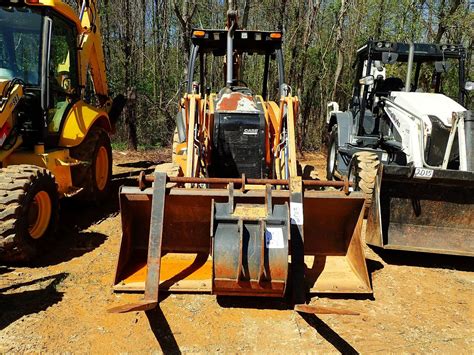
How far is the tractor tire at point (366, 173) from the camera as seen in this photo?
17.8ft

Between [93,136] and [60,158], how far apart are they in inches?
38.9

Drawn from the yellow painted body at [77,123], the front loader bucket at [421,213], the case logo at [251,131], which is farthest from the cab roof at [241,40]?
the front loader bucket at [421,213]

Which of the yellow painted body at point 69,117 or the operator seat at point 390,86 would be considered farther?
the operator seat at point 390,86

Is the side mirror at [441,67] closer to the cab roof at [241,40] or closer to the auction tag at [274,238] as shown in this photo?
the cab roof at [241,40]

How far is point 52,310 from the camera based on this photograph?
3.42 m

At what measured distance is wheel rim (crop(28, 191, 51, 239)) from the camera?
4.27 m

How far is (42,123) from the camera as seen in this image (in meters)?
5.00

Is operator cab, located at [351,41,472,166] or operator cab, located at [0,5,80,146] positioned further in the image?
operator cab, located at [351,41,472,166]

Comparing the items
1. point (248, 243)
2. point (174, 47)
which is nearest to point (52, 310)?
point (248, 243)

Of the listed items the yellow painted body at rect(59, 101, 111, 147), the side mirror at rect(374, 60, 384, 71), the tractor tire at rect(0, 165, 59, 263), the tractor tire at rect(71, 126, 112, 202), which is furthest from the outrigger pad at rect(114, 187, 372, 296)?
the side mirror at rect(374, 60, 384, 71)

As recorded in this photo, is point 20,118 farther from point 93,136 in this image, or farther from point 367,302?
point 367,302

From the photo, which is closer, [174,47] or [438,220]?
[438,220]

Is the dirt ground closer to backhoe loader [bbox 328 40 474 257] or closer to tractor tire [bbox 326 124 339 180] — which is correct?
backhoe loader [bbox 328 40 474 257]

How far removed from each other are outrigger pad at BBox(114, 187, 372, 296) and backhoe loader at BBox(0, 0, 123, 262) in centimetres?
107
